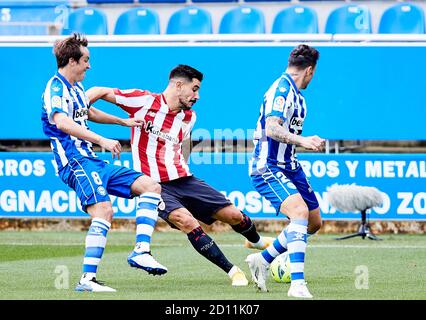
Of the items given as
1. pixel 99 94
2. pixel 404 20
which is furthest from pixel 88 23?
pixel 99 94

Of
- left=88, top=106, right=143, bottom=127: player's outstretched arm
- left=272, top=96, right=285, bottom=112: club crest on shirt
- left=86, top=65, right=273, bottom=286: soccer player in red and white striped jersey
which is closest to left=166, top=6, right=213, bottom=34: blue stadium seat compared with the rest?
left=86, top=65, right=273, bottom=286: soccer player in red and white striped jersey

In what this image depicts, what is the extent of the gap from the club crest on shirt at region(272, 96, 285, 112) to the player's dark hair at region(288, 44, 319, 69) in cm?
39

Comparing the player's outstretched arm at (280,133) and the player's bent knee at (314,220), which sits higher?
the player's outstretched arm at (280,133)

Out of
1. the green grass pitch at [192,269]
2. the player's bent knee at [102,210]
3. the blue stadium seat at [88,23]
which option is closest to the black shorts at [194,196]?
the green grass pitch at [192,269]

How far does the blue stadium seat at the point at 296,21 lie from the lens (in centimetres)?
1625

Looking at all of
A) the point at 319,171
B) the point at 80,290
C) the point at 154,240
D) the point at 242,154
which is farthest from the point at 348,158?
the point at 80,290

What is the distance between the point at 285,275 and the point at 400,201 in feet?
18.1

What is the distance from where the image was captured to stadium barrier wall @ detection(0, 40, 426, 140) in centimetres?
1508

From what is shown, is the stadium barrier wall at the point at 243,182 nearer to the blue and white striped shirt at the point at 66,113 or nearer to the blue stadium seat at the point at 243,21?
the blue stadium seat at the point at 243,21

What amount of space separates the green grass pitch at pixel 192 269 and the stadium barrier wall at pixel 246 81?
152 centimetres

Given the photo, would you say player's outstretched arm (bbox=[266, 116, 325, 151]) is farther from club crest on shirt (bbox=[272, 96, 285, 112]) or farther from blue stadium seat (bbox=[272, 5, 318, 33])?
blue stadium seat (bbox=[272, 5, 318, 33])

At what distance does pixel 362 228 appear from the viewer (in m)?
14.4

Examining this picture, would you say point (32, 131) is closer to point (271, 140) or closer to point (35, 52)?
point (35, 52)

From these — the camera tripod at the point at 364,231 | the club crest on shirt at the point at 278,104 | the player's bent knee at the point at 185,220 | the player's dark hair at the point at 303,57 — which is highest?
the player's dark hair at the point at 303,57
